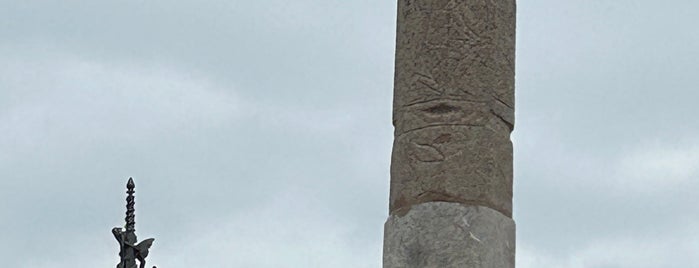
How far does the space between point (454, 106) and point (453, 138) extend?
0.21 metres

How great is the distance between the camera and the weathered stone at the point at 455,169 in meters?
11.5

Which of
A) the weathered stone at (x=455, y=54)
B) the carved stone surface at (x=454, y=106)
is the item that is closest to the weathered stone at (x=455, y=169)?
the carved stone surface at (x=454, y=106)

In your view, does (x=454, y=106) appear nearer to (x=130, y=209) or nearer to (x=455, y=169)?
(x=455, y=169)

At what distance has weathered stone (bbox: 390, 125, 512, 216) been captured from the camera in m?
11.5

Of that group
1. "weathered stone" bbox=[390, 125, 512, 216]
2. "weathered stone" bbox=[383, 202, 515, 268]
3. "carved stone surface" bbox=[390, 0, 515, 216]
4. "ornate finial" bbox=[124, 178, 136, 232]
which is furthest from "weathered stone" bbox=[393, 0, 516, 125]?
"ornate finial" bbox=[124, 178, 136, 232]

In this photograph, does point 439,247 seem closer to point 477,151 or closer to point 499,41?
point 477,151

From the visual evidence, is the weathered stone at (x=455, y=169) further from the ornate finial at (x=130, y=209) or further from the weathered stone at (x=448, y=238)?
the ornate finial at (x=130, y=209)

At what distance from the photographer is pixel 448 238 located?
11.3 meters

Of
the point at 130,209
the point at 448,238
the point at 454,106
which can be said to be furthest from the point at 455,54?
the point at 130,209

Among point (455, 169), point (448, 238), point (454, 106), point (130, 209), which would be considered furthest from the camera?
point (130, 209)

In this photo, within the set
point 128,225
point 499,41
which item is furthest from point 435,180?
point 128,225

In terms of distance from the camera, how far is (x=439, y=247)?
11289mm

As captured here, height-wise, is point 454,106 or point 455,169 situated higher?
point 454,106

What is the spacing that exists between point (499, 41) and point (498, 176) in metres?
0.91
